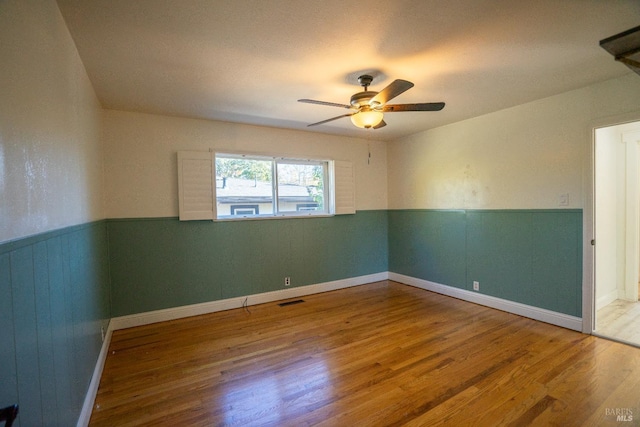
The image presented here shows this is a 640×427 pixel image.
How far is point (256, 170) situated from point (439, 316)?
3.04 meters

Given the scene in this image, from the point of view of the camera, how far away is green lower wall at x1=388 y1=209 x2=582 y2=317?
3.01 metres

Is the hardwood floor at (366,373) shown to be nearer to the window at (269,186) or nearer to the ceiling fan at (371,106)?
the window at (269,186)

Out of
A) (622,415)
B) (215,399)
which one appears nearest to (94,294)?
(215,399)

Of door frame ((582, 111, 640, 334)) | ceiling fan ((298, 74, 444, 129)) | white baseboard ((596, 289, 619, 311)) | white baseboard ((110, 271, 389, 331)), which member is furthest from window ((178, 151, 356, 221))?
white baseboard ((596, 289, 619, 311))

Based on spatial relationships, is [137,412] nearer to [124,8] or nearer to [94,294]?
[94,294]

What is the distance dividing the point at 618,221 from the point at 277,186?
14.8 feet

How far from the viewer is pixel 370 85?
268 cm

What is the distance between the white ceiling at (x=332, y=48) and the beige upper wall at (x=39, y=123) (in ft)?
1.04

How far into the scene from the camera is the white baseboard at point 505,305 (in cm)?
300

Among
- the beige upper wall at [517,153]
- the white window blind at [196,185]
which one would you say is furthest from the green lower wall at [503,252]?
the white window blind at [196,185]

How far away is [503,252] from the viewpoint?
139 inches

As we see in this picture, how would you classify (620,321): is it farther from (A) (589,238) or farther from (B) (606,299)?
(A) (589,238)

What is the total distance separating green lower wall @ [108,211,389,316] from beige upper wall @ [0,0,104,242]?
1.38 meters

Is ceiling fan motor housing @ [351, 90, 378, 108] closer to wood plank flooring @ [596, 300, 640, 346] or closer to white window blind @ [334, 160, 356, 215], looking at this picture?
white window blind @ [334, 160, 356, 215]
